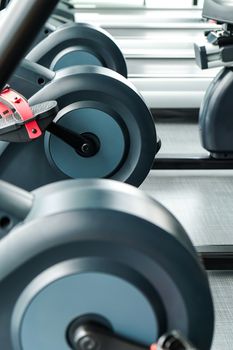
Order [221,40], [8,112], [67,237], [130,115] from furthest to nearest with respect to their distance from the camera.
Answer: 1. [221,40]
2. [130,115]
3. [8,112]
4. [67,237]

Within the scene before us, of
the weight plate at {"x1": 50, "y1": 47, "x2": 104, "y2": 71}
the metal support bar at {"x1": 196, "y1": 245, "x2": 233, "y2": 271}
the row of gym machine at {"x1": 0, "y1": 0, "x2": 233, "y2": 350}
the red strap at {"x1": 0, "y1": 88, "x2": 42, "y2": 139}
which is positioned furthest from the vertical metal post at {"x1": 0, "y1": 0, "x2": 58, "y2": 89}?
the weight plate at {"x1": 50, "y1": 47, "x2": 104, "y2": 71}

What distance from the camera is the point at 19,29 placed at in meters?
0.83

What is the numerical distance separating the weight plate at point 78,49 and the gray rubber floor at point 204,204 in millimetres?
491

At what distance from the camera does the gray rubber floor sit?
5.59ft

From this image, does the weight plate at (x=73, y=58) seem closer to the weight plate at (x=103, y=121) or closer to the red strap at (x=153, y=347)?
the weight plate at (x=103, y=121)

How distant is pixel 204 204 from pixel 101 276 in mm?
1621

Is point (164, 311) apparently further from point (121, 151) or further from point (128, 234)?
point (121, 151)

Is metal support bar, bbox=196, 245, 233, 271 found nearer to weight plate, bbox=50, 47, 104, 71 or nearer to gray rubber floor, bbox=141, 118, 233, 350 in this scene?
gray rubber floor, bbox=141, 118, 233, 350

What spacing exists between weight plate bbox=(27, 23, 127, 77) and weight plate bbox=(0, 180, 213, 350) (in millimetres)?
1712

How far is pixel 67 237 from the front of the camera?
2.68 ft

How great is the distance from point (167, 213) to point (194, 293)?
128 mm

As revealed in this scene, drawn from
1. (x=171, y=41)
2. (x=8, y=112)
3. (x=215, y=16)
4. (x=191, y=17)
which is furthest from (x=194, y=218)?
(x=191, y=17)

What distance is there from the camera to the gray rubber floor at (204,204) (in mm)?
1703

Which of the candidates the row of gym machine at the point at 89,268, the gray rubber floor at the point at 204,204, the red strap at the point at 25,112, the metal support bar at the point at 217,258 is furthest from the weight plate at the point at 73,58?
the row of gym machine at the point at 89,268
